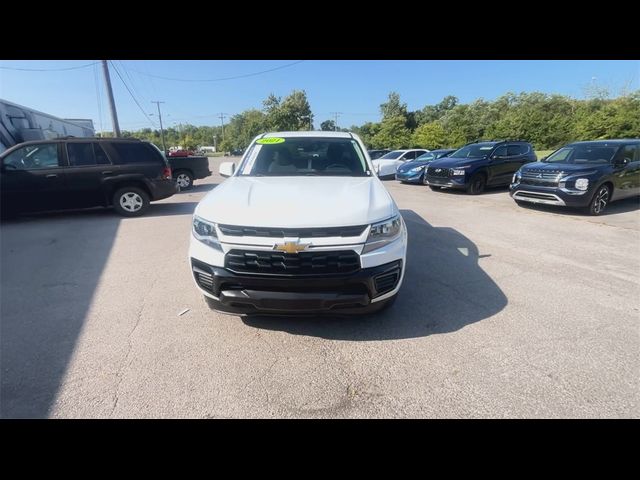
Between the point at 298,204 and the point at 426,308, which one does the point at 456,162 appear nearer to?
the point at 426,308

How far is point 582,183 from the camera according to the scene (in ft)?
23.9

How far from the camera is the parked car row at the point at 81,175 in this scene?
23.3 feet

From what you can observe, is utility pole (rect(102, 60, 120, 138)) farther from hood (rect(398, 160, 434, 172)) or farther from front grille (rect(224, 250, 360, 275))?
front grille (rect(224, 250, 360, 275))

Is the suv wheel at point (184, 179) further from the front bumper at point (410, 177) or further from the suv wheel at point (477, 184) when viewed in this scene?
the suv wheel at point (477, 184)

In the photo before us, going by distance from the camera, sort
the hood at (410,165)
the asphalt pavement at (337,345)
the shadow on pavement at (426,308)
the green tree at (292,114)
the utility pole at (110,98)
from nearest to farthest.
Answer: the asphalt pavement at (337,345), the shadow on pavement at (426,308), the hood at (410,165), the utility pole at (110,98), the green tree at (292,114)

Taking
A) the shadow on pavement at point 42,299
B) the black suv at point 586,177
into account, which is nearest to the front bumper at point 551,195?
the black suv at point 586,177

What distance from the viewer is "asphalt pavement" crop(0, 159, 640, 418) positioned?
2.13 m

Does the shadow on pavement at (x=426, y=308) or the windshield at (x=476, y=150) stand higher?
the windshield at (x=476, y=150)

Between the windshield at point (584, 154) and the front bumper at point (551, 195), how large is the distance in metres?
1.26

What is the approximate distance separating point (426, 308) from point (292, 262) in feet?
5.59

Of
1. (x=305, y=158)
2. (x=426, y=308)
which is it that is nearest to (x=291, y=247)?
(x=426, y=308)

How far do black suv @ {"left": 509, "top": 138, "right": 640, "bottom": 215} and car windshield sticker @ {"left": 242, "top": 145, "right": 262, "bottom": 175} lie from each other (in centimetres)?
714

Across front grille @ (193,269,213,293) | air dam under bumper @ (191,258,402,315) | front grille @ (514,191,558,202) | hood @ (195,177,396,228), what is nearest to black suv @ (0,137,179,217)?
hood @ (195,177,396,228)
